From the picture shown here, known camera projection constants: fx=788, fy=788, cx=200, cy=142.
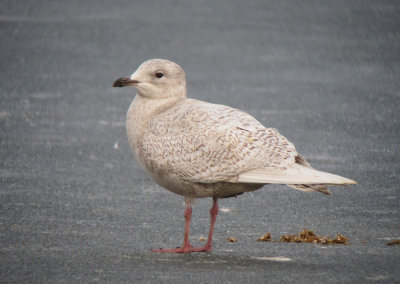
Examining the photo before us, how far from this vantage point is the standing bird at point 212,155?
569 cm

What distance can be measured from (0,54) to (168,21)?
13.8 ft

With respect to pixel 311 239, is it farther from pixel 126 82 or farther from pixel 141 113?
pixel 126 82

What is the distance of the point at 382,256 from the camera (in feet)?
18.9

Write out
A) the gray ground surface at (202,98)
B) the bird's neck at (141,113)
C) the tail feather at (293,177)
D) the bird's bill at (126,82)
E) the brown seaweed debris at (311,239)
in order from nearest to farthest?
the tail feather at (293,177) → the gray ground surface at (202,98) → the brown seaweed debris at (311,239) → the bird's neck at (141,113) → the bird's bill at (126,82)

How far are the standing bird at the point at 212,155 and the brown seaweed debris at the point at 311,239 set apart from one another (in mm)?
597

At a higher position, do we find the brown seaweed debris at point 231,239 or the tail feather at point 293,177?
the tail feather at point 293,177

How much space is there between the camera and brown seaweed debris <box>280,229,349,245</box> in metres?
6.12

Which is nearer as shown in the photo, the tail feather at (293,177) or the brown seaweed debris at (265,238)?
the tail feather at (293,177)

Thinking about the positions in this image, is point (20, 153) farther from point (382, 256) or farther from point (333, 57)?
point (333, 57)

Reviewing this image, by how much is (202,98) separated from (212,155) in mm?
5806

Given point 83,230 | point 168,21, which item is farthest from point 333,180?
point 168,21

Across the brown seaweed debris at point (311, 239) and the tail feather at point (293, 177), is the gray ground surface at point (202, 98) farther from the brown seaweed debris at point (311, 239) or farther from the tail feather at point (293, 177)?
the tail feather at point (293, 177)

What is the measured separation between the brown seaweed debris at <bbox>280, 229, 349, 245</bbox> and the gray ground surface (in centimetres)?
11

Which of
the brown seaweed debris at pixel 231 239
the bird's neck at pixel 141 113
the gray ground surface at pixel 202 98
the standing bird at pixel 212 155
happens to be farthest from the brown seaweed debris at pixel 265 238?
the bird's neck at pixel 141 113
